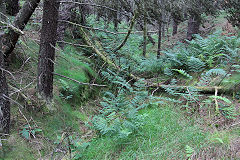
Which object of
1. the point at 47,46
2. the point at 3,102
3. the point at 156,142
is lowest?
the point at 156,142

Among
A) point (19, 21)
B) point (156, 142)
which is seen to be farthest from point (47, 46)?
Result: point (156, 142)

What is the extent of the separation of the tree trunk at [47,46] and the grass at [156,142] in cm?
198

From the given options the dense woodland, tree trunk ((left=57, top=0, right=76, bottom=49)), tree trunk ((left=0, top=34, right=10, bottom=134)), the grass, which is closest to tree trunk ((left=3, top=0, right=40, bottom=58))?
the dense woodland

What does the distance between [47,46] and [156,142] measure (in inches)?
133

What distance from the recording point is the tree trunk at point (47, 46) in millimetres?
4703

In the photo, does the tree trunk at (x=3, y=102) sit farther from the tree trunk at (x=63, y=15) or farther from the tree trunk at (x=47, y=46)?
the tree trunk at (x=63, y=15)

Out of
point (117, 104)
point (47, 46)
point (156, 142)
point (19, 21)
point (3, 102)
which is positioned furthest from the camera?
point (117, 104)

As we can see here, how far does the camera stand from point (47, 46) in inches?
190

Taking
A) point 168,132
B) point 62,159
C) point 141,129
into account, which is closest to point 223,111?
point 168,132

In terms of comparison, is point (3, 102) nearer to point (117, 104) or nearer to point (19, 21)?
point (19, 21)

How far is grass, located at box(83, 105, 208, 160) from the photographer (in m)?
3.40

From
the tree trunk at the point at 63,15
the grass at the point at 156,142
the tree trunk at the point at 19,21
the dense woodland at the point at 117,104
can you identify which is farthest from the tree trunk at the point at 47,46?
the tree trunk at the point at 63,15

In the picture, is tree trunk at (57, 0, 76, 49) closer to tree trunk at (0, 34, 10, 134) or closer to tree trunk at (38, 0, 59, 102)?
tree trunk at (38, 0, 59, 102)

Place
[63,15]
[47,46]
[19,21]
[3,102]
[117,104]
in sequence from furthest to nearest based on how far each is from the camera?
1. [63,15]
2. [117,104]
3. [19,21]
4. [47,46]
5. [3,102]
